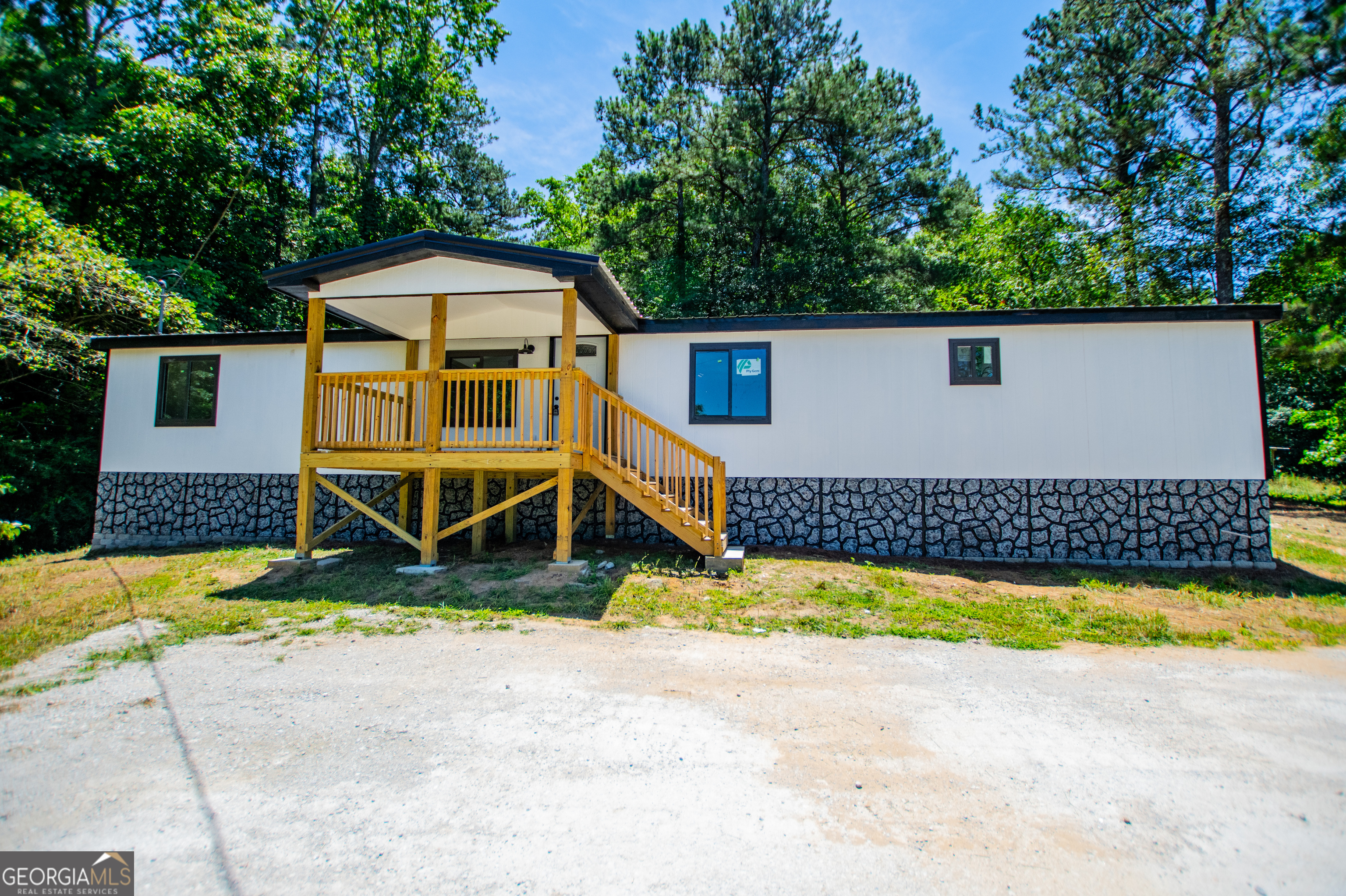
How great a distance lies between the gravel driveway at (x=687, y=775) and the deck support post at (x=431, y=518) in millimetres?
3157

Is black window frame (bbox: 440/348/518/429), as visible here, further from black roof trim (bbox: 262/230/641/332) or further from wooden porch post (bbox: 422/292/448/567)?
black roof trim (bbox: 262/230/641/332)

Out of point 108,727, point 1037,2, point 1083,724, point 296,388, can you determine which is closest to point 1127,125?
point 1037,2

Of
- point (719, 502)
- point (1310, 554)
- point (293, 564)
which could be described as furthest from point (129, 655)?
point (1310, 554)

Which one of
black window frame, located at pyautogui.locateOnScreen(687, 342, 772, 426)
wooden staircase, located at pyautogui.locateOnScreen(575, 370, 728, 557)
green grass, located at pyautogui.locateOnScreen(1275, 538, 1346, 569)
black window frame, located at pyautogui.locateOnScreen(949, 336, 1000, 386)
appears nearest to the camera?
wooden staircase, located at pyautogui.locateOnScreen(575, 370, 728, 557)

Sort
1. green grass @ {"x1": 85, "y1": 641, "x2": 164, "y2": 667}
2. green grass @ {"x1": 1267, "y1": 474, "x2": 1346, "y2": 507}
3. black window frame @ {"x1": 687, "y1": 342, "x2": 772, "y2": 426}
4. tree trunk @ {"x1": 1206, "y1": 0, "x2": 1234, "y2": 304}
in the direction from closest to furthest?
green grass @ {"x1": 85, "y1": 641, "x2": 164, "y2": 667}, black window frame @ {"x1": 687, "y1": 342, "x2": 772, "y2": 426}, green grass @ {"x1": 1267, "y1": 474, "x2": 1346, "y2": 507}, tree trunk @ {"x1": 1206, "y1": 0, "x2": 1234, "y2": 304}

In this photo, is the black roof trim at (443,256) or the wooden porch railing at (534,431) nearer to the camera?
the black roof trim at (443,256)

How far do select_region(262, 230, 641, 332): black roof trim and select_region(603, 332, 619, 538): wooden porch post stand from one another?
150 centimetres

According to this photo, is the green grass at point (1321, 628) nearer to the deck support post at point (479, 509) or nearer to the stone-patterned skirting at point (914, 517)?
the stone-patterned skirting at point (914, 517)

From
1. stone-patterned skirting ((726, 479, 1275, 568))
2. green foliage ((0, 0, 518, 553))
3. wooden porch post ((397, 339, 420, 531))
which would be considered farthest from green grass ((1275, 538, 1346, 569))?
green foliage ((0, 0, 518, 553))

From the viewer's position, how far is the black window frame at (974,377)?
8.88 m

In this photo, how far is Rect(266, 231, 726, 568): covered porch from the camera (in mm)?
7355

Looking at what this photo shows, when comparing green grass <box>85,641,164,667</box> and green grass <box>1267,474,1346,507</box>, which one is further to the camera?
green grass <box>1267,474,1346,507</box>

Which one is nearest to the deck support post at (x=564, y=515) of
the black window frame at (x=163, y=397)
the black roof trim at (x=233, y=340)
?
the black roof trim at (x=233, y=340)

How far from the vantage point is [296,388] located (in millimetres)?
10438
